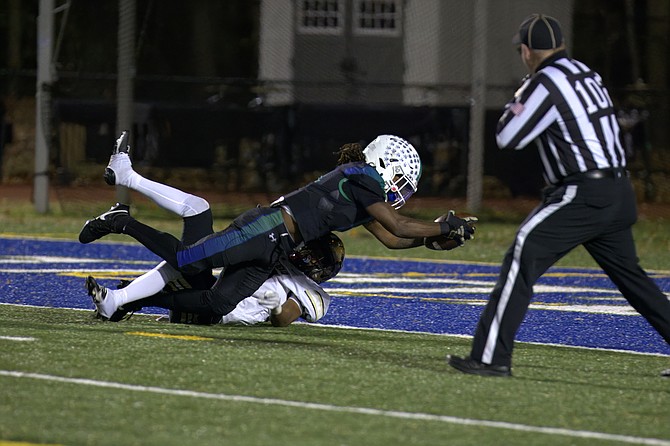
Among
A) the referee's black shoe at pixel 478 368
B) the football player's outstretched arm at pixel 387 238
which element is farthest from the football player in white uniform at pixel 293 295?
the referee's black shoe at pixel 478 368

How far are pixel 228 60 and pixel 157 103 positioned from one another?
11814 millimetres

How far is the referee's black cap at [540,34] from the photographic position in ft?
22.1

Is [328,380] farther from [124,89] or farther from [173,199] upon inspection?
[124,89]

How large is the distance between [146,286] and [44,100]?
36.4 ft

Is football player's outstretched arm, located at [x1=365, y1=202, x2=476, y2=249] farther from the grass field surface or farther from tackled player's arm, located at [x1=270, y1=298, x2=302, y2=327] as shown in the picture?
tackled player's arm, located at [x1=270, y1=298, x2=302, y2=327]

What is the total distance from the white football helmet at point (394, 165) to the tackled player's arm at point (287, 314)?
2.93 ft

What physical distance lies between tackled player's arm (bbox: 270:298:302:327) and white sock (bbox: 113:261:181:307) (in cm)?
67

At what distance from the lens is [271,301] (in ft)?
26.9

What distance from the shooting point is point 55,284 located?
10.5 m

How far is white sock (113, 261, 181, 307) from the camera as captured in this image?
791cm

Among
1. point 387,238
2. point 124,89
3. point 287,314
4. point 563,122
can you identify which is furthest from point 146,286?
point 124,89

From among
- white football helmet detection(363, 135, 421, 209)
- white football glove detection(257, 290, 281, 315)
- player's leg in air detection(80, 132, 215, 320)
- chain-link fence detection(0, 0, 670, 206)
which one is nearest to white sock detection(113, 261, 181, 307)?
player's leg in air detection(80, 132, 215, 320)

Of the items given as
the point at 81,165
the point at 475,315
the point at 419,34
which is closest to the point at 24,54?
the point at 419,34

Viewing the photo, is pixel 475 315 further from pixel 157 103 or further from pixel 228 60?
pixel 228 60
